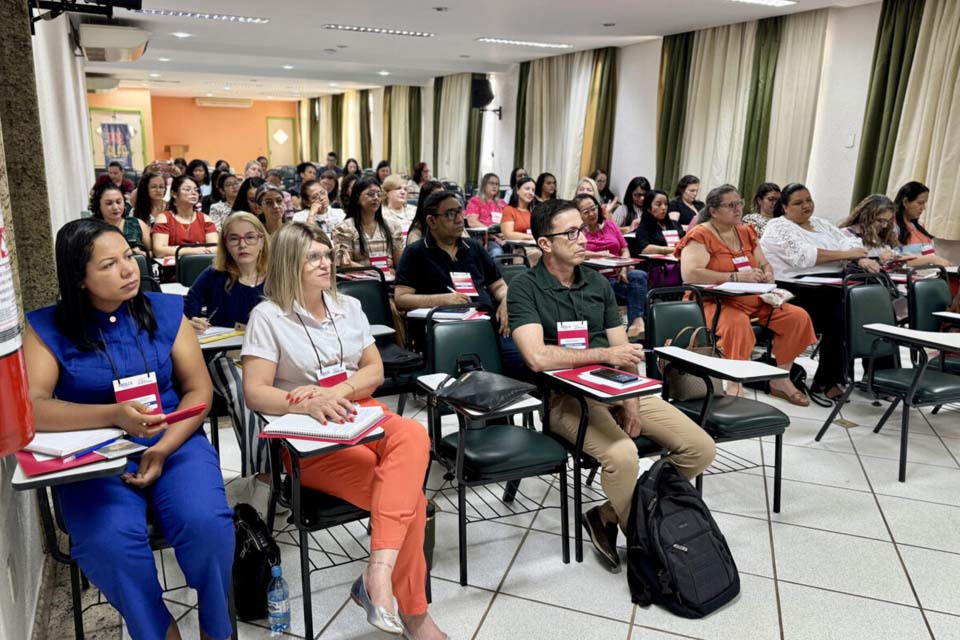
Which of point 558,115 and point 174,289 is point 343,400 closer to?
point 174,289

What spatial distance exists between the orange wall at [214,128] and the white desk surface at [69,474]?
73.8ft

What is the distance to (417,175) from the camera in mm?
11797

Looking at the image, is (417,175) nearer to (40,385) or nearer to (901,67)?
(901,67)

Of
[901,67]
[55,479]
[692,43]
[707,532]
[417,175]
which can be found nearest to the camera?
[55,479]

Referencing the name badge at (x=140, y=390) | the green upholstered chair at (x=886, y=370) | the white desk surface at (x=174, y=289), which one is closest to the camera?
the name badge at (x=140, y=390)

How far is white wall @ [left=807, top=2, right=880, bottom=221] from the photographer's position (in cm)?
686

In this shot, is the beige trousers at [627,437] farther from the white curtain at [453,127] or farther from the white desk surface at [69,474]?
the white curtain at [453,127]

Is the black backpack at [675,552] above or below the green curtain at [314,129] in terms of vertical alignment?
below

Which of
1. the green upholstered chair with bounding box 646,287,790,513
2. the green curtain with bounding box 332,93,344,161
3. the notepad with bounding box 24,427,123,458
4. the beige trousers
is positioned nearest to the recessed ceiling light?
the green upholstered chair with bounding box 646,287,790,513

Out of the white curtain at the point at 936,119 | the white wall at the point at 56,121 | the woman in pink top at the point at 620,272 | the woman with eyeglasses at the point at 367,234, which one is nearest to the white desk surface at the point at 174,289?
the white wall at the point at 56,121

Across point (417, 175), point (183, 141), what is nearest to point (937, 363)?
point (417, 175)

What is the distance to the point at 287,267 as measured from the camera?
7.92ft

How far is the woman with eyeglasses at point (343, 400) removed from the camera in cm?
202

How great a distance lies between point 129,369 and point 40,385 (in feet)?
0.74
